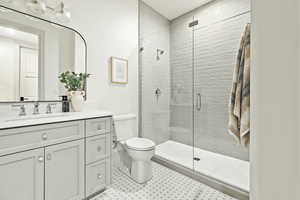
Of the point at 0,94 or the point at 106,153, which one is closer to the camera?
the point at 0,94

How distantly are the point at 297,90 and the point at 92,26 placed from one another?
227cm

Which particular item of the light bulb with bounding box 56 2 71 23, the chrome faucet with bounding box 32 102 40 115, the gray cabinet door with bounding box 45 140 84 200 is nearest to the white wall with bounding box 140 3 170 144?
the light bulb with bounding box 56 2 71 23

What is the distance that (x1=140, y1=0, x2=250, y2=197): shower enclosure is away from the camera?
232 centimetres

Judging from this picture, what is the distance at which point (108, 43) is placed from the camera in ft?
7.25

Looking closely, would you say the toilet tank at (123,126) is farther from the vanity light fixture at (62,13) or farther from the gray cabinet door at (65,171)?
the vanity light fixture at (62,13)

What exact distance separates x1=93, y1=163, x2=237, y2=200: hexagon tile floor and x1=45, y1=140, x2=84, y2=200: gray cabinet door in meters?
0.34

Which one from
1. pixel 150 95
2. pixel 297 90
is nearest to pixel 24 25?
pixel 150 95

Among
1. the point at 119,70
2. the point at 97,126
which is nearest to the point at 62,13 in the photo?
the point at 119,70

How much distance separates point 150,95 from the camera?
111 inches

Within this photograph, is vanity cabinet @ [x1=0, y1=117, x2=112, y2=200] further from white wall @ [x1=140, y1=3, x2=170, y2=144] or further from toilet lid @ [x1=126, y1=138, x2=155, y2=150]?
white wall @ [x1=140, y1=3, x2=170, y2=144]

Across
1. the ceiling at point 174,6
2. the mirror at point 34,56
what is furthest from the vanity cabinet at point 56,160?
the ceiling at point 174,6

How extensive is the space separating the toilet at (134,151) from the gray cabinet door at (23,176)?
0.92 m

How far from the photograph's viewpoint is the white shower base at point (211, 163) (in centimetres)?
177

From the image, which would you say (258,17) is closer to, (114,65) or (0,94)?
(0,94)
